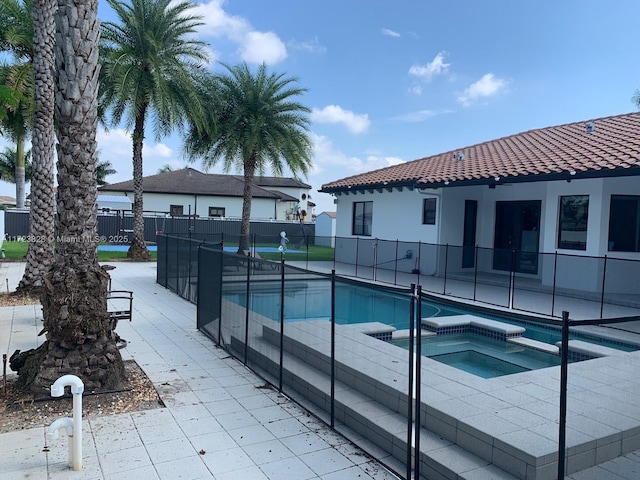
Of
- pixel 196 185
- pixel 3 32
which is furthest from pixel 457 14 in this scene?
pixel 196 185

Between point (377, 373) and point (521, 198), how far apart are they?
1386 centimetres

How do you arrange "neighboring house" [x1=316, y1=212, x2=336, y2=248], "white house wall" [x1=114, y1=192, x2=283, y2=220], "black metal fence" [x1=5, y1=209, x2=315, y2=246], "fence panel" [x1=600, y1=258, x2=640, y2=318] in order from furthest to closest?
1. "white house wall" [x1=114, y1=192, x2=283, y2=220]
2. "neighboring house" [x1=316, y1=212, x2=336, y2=248]
3. "black metal fence" [x1=5, y1=209, x2=315, y2=246]
4. "fence panel" [x1=600, y1=258, x2=640, y2=318]

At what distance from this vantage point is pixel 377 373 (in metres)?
5.21

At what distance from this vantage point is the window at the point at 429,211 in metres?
18.3

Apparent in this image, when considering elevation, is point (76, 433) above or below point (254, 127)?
below

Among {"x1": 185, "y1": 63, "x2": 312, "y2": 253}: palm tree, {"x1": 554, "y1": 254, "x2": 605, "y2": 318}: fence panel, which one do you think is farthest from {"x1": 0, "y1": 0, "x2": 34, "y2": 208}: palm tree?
{"x1": 554, "y1": 254, "x2": 605, "y2": 318}: fence panel

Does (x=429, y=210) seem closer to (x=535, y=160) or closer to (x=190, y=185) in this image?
(x=535, y=160)

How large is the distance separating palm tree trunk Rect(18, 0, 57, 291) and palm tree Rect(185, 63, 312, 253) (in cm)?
A: 1076

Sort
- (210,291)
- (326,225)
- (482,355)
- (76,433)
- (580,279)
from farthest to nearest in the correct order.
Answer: (326,225)
(580,279)
(210,291)
(482,355)
(76,433)

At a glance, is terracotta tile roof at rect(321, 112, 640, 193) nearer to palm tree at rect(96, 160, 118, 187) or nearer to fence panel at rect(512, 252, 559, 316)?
fence panel at rect(512, 252, 559, 316)

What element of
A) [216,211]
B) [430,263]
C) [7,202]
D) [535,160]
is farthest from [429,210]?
[7,202]

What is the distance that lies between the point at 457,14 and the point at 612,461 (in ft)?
61.7

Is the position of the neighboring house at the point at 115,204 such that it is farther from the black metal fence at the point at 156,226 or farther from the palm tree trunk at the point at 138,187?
the palm tree trunk at the point at 138,187

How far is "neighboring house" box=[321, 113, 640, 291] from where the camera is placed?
13336 mm
